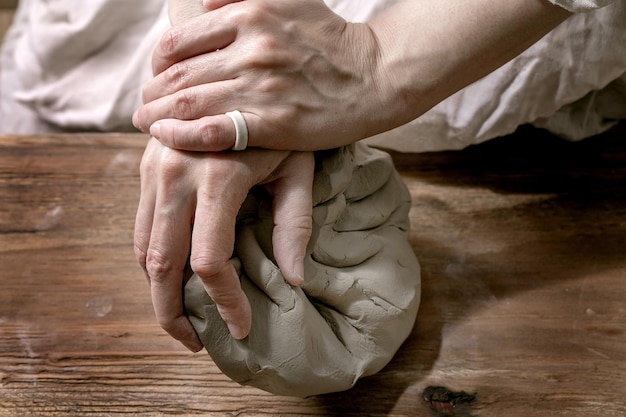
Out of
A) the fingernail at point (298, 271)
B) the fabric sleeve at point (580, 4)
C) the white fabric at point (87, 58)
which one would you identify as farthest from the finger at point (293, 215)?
the white fabric at point (87, 58)

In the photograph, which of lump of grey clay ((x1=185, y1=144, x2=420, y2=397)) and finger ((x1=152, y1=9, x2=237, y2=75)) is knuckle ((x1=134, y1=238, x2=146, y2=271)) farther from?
finger ((x1=152, y1=9, x2=237, y2=75))

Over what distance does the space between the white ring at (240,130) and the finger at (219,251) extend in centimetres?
5

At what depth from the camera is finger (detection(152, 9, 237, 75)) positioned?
919mm

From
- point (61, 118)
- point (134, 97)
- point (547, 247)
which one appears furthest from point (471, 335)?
point (61, 118)

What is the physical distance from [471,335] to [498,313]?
0.21 ft

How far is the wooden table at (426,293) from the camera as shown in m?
1.05

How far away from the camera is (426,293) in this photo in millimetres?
1197

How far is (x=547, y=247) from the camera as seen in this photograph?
4.09 feet

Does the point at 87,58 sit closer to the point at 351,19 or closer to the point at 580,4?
the point at 351,19

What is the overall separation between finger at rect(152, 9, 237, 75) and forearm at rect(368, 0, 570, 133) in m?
0.21

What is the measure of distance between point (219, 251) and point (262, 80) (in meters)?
0.23

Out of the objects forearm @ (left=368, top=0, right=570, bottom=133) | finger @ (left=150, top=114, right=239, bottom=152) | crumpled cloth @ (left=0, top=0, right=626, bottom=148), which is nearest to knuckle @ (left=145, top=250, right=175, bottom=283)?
finger @ (left=150, top=114, right=239, bottom=152)

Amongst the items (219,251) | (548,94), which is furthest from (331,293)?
(548,94)

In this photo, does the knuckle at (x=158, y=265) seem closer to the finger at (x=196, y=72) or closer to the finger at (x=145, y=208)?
the finger at (x=145, y=208)
